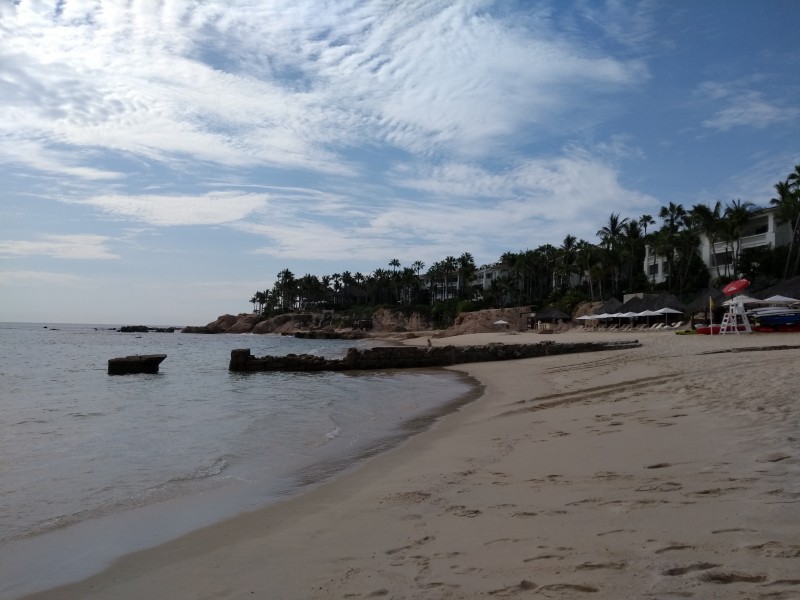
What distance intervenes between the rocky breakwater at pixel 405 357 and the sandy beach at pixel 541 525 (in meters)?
22.1

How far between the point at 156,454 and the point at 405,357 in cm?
2274

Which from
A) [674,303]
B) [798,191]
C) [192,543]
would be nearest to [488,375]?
[192,543]

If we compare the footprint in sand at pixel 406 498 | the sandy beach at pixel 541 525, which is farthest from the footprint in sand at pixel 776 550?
the footprint in sand at pixel 406 498

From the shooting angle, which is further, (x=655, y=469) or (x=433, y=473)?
(x=433, y=473)

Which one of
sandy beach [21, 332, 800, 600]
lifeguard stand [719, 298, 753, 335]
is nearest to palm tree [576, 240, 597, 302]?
lifeguard stand [719, 298, 753, 335]

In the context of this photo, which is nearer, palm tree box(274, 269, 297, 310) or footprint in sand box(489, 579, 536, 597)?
footprint in sand box(489, 579, 536, 597)

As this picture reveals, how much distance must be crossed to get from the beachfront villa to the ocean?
45906 mm

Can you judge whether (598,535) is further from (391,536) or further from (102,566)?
(102,566)

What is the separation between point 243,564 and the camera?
452 centimetres

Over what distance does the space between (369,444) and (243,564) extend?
5.75 metres

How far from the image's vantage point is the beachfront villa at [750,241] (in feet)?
172

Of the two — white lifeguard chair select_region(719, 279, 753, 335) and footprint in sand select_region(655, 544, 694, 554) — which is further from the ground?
white lifeguard chair select_region(719, 279, 753, 335)

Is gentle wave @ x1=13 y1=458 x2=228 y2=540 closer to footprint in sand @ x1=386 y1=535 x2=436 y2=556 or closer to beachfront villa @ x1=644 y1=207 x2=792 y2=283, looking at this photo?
footprint in sand @ x1=386 y1=535 x2=436 y2=556

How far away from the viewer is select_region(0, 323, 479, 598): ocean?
5.68 meters
